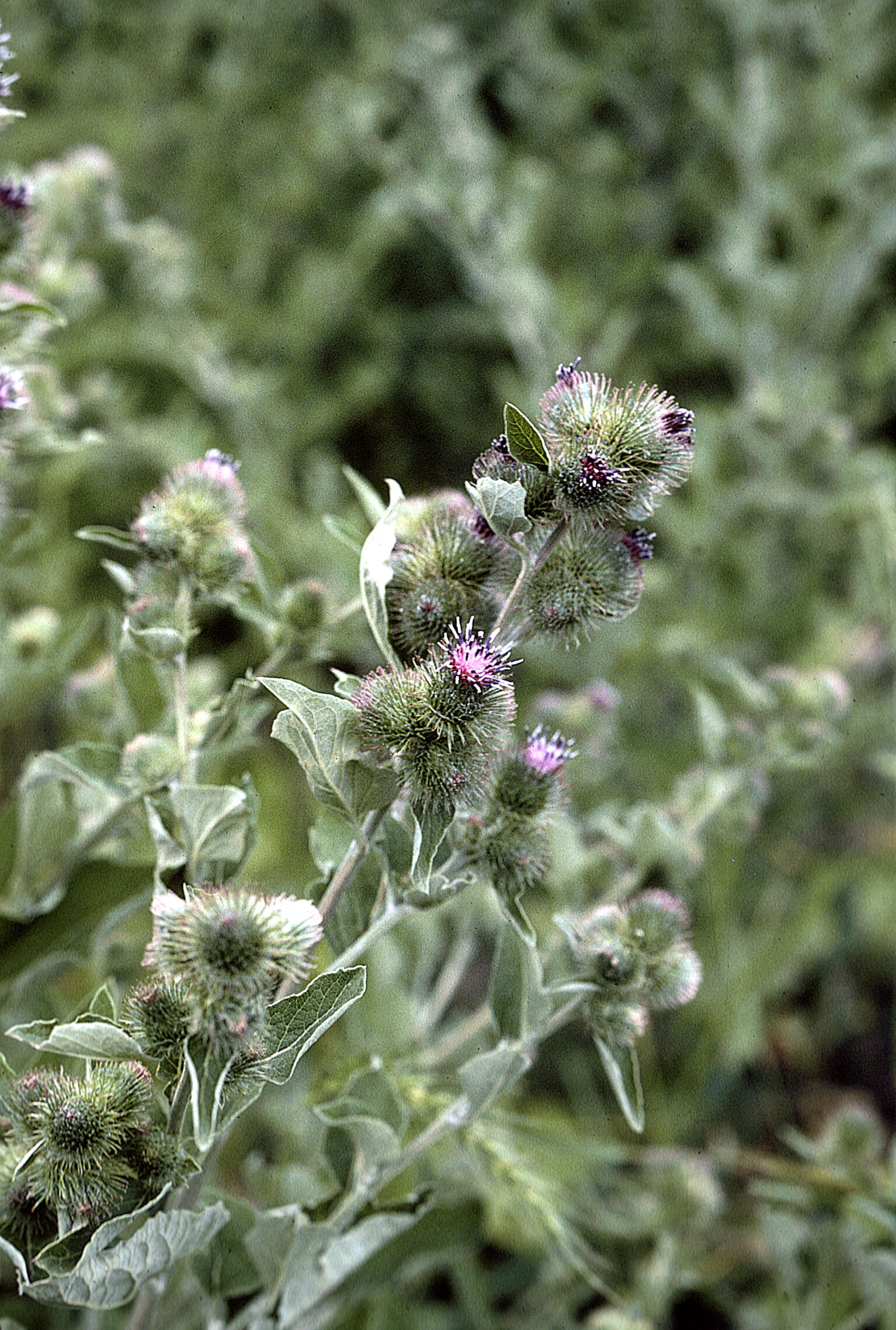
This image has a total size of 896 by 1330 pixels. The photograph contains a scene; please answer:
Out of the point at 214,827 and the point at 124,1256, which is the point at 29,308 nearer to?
the point at 214,827

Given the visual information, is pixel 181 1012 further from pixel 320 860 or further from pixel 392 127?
pixel 392 127

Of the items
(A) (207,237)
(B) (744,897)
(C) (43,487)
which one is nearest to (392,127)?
(A) (207,237)

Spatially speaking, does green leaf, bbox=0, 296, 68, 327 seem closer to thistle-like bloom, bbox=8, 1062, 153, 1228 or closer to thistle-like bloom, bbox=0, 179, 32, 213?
A: thistle-like bloom, bbox=0, 179, 32, 213

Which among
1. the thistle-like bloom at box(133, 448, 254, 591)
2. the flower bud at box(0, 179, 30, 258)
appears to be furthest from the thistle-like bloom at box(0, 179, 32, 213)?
the thistle-like bloom at box(133, 448, 254, 591)

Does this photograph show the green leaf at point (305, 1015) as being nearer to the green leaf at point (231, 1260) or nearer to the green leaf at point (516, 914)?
the green leaf at point (516, 914)

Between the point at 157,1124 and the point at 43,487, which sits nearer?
the point at 157,1124

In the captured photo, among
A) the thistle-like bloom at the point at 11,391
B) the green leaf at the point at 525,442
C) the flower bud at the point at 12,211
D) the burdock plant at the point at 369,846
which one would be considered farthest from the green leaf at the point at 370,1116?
the flower bud at the point at 12,211
